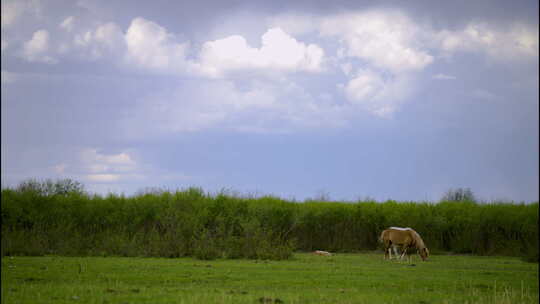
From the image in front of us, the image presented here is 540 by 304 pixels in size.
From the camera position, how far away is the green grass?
1307cm

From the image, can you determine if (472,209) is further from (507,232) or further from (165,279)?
(165,279)

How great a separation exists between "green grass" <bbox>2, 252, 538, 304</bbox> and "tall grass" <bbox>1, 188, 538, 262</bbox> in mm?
4910

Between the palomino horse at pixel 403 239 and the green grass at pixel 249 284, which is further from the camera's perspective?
the palomino horse at pixel 403 239

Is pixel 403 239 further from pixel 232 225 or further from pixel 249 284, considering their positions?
pixel 249 284

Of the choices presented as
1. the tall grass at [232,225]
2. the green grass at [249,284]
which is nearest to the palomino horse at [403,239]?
the tall grass at [232,225]

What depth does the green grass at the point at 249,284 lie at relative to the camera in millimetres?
13070

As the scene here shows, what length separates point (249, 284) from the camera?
16375 millimetres

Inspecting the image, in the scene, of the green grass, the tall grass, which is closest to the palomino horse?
the tall grass

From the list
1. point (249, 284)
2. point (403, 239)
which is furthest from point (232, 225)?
point (249, 284)

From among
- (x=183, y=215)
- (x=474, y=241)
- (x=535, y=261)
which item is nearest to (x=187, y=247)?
(x=183, y=215)

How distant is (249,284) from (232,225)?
15882mm

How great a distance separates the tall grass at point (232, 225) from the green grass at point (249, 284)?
193 inches

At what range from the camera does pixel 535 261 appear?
30062mm

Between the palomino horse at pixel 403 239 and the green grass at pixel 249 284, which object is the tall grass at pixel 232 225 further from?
the green grass at pixel 249 284
